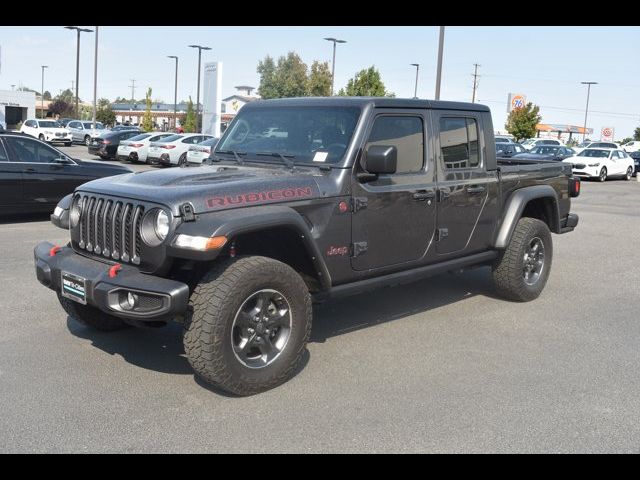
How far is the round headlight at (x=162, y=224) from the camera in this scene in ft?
13.4

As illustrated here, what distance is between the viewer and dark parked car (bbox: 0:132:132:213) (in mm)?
10773

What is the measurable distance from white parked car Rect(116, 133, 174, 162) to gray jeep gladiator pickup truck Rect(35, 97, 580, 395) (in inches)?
895

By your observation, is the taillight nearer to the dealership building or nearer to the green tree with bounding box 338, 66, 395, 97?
the green tree with bounding box 338, 66, 395, 97

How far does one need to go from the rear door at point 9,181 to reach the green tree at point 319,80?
5273cm

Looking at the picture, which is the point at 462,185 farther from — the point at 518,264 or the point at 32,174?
the point at 32,174

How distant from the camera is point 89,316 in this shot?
5.26 meters

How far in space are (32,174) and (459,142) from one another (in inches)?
305

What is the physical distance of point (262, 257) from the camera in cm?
435

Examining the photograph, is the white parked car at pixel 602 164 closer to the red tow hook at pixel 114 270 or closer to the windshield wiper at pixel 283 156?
the windshield wiper at pixel 283 156

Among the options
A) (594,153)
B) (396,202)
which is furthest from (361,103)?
(594,153)
